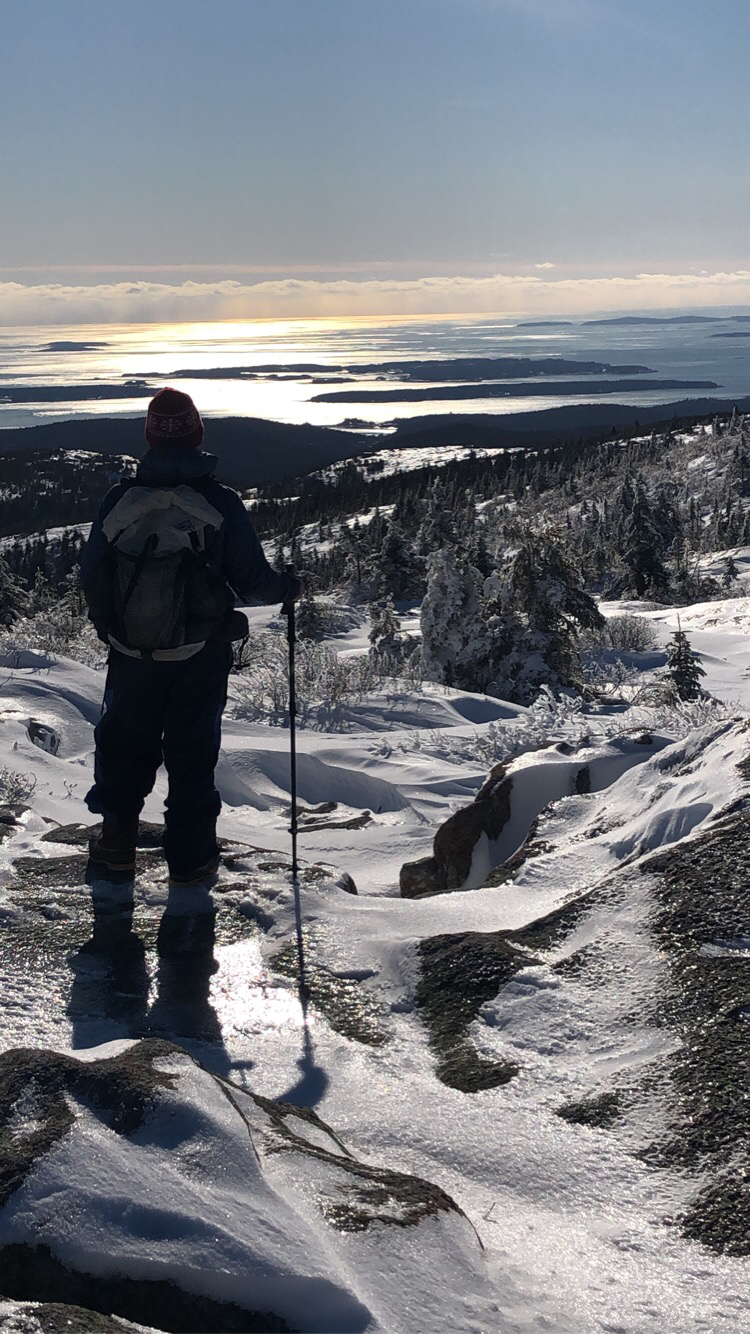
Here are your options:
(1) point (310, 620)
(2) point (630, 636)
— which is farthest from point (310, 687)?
(1) point (310, 620)

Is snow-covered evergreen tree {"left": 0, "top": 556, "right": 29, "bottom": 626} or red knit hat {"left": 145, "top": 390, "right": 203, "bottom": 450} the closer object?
red knit hat {"left": 145, "top": 390, "right": 203, "bottom": 450}

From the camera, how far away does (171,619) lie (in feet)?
11.9

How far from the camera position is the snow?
1.52m

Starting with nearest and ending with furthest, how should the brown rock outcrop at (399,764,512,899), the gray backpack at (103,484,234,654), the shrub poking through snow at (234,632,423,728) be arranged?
the gray backpack at (103,484,234,654) → the brown rock outcrop at (399,764,512,899) → the shrub poking through snow at (234,632,423,728)

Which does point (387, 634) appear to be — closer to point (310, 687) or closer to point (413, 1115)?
point (310, 687)

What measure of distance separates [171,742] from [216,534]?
2.95ft

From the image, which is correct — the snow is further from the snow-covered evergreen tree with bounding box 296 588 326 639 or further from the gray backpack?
the snow-covered evergreen tree with bounding box 296 588 326 639

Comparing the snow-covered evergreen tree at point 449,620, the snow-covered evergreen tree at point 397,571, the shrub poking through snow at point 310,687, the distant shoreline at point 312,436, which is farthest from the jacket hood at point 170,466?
the distant shoreline at point 312,436

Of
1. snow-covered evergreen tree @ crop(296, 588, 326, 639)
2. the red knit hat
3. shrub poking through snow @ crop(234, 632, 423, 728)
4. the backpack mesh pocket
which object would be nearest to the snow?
the backpack mesh pocket

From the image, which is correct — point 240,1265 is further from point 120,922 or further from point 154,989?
point 120,922

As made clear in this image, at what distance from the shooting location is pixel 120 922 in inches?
138

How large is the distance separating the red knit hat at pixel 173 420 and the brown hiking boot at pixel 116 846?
1.59 meters

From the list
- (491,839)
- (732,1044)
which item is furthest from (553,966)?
(491,839)

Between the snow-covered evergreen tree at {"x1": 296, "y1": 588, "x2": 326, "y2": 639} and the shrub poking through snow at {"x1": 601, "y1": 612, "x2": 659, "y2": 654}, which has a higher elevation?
the shrub poking through snow at {"x1": 601, "y1": 612, "x2": 659, "y2": 654}
